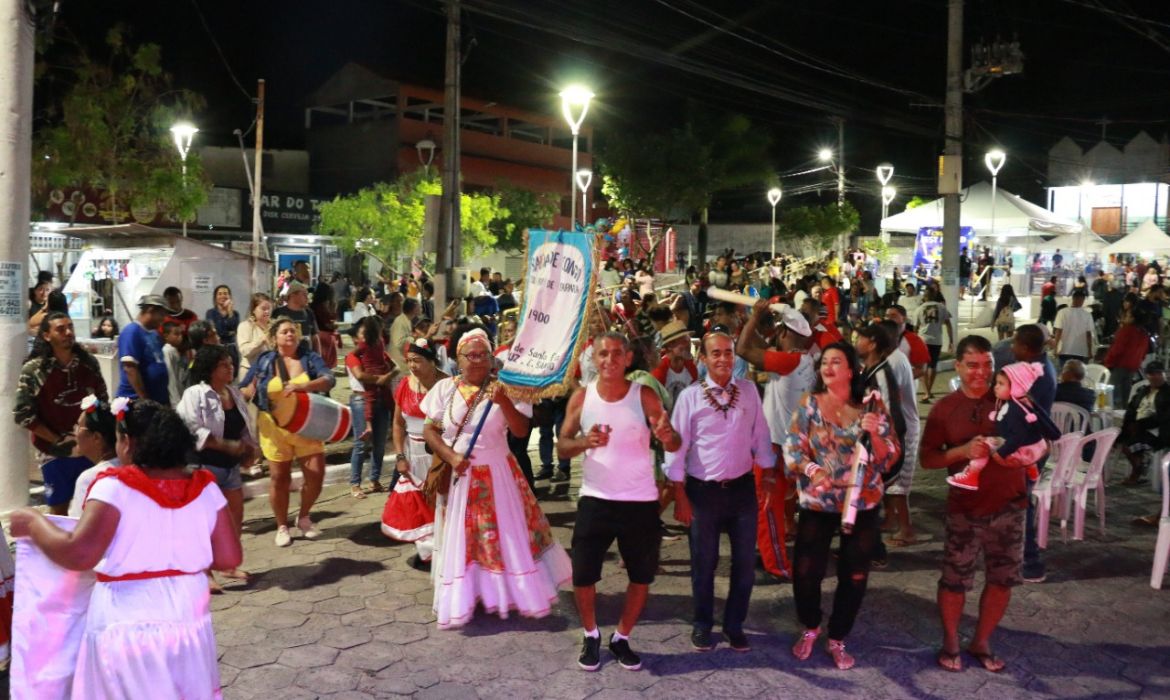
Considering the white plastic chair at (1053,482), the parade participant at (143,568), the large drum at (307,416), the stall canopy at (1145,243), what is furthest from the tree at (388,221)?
the parade participant at (143,568)

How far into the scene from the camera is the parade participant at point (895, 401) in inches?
240

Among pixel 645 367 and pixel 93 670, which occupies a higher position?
pixel 645 367

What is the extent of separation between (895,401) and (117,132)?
19.6 meters

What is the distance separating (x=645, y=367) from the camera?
7.31 m

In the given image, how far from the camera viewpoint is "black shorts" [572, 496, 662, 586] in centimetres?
489

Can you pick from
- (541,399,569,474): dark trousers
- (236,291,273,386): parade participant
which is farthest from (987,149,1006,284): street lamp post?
(236,291,273,386): parade participant

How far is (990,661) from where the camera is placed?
4945mm

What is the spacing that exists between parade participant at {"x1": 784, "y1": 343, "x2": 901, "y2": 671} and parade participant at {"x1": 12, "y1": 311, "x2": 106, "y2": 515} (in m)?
4.12

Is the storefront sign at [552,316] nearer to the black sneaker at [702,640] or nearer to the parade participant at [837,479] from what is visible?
the parade participant at [837,479]

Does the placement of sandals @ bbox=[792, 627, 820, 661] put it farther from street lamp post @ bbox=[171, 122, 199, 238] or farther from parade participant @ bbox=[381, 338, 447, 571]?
street lamp post @ bbox=[171, 122, 199, 238]

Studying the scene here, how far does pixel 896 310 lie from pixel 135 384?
7572 millimetres

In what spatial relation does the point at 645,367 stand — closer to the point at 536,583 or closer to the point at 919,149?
the point at 536,583

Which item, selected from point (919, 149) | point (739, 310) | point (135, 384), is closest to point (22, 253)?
point (135, 384)

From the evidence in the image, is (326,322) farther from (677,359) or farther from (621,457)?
(621,457)
